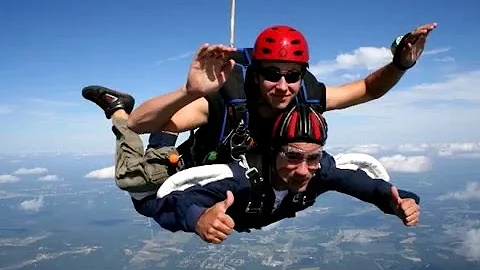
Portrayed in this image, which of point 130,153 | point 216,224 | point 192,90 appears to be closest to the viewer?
point 216,224

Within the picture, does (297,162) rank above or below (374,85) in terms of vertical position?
below

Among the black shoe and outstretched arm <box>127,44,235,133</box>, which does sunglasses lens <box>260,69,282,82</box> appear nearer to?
outstretched arm <box>127,44,235,133</box>

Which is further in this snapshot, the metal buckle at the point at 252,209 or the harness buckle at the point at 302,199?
the harness buckle at the point at 302,199

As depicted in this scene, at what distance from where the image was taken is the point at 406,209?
324 cm

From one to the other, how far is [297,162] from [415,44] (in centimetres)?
121

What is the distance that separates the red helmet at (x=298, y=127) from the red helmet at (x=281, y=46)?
333mm

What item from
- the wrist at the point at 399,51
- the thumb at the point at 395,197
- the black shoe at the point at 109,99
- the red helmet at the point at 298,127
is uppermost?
the wrist at the point at 399,51

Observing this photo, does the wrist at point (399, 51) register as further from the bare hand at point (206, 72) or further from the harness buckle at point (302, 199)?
the bare hand at point (206, 72)

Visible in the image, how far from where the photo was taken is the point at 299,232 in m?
157

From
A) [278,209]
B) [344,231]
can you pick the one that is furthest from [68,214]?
[278,209]

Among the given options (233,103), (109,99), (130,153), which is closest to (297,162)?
(233,103)

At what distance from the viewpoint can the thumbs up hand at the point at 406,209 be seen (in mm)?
3184

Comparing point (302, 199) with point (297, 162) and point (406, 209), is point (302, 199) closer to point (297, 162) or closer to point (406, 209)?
point (297, 162)

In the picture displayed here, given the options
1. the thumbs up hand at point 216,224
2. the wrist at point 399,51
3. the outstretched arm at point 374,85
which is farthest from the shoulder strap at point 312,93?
the thumbs up hand at point 216,224
